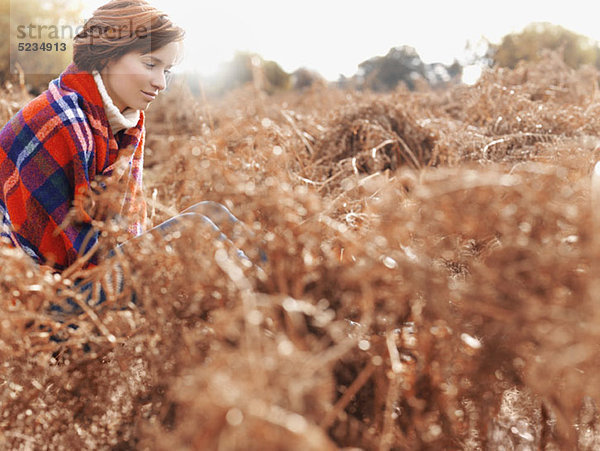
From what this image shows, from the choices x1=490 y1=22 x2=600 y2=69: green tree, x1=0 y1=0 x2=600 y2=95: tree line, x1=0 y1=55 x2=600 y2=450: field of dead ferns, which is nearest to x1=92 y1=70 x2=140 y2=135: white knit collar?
x1=0 y1=55 x2=600 y2=450: field of dead ferns

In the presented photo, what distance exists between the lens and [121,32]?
1.74m

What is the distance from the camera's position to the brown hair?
68.4 inches

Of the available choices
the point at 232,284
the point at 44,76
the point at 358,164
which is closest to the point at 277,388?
the point at 232,284

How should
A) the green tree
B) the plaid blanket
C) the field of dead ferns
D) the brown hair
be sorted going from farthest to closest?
the green tree, the brown hair, the plaid blanket, the field of dead ferns

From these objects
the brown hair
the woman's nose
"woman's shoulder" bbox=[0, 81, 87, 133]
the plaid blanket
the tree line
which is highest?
the brown hair

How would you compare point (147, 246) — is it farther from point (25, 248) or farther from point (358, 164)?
point (358, 164)

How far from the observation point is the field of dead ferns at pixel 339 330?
76 cm

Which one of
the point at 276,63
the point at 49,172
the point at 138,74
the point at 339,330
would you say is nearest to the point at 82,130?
the point at 49,172

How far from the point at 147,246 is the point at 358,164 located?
194 centimetres

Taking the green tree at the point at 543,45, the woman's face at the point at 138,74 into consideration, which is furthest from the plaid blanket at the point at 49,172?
the green tree at the point at 543,45

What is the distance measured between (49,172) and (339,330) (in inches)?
42.5

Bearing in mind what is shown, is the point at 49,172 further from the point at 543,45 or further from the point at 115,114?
the point at 543,45

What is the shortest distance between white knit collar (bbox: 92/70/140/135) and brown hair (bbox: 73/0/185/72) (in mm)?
66

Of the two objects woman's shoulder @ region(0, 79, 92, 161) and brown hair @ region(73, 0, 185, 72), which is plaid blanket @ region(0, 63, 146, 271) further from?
brown hair @ region(73, 0, 185, 72)
